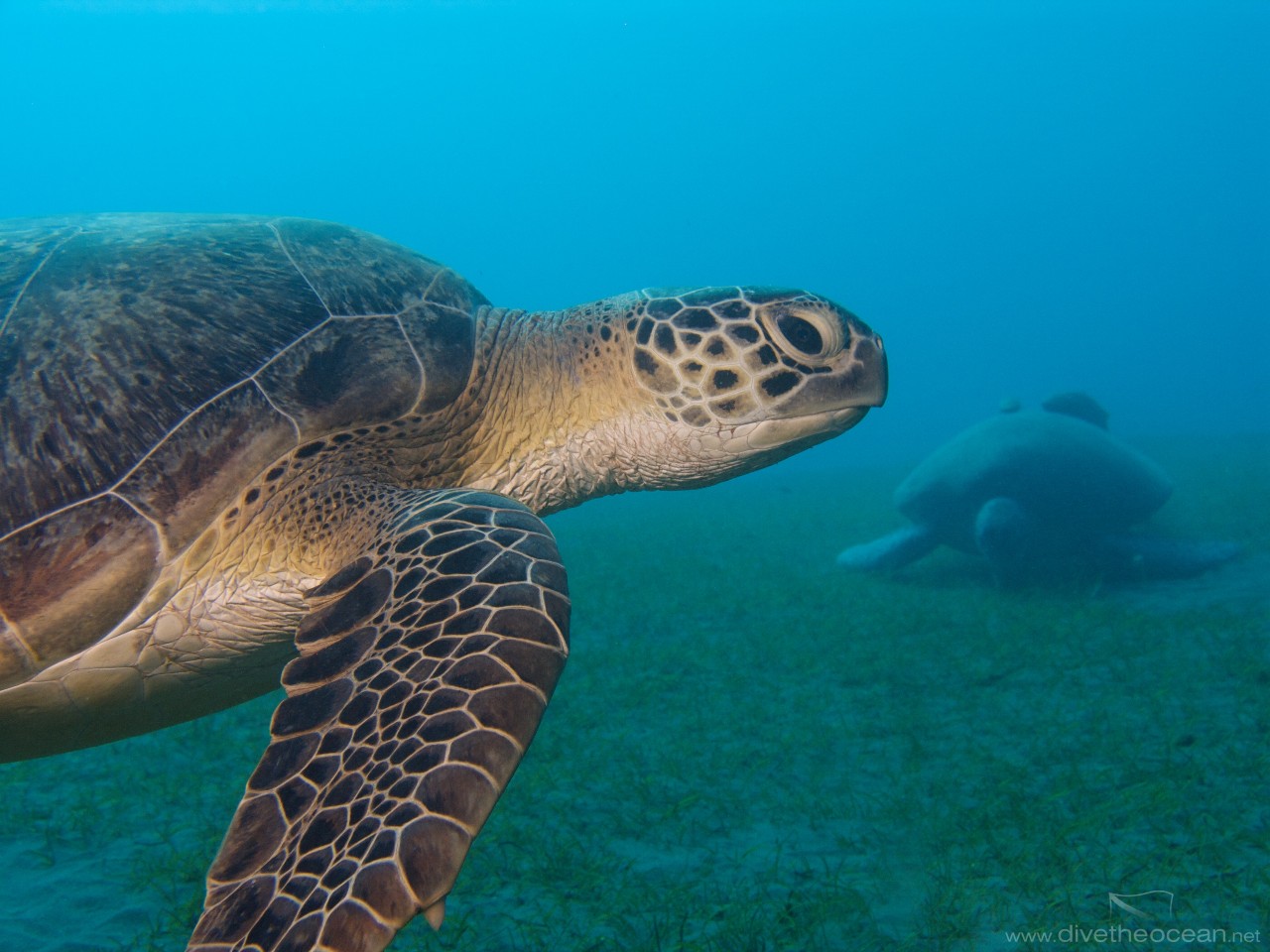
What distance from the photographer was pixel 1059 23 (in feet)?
270

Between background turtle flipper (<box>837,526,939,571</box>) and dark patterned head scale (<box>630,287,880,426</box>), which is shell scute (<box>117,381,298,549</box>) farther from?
background turtle flipper (<box>837,526,939,571</box>)

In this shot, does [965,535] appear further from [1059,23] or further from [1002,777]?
[1059,23]

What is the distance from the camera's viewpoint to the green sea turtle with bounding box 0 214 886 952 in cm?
107

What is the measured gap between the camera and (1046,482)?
269 inches

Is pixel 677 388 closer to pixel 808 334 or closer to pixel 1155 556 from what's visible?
pixel 808 334

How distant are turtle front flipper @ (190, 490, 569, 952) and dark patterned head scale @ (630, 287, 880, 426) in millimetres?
884

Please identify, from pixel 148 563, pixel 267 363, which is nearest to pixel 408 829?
pixel 148 563

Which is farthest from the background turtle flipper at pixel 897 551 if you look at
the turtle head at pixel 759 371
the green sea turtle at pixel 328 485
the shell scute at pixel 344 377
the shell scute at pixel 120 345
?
the shell scute at pixel 120 345

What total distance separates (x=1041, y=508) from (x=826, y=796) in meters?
5.29

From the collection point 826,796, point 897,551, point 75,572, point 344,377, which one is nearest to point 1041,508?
point 897,551

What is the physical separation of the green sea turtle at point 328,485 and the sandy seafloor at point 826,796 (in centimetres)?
111

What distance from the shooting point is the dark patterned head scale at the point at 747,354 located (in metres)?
2.10

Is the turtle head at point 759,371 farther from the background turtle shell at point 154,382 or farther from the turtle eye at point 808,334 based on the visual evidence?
the background turtle shell at point 154,382

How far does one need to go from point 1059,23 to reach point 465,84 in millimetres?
87955
